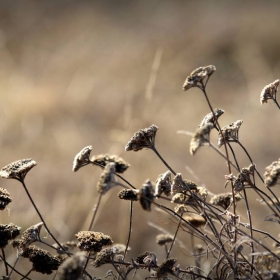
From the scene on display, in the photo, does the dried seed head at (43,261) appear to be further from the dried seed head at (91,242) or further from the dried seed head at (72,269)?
the dried seed head at (72,269)

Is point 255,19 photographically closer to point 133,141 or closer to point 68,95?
point 68,95

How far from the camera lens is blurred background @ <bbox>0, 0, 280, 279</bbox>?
3094mm

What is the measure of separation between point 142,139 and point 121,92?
3.74 m

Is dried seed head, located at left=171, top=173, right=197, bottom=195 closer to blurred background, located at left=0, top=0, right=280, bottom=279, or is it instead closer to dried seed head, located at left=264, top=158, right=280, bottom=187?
dried seed head, located at left=264, top=158, right=280, bottom=187

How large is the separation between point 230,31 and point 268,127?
199 centimetres

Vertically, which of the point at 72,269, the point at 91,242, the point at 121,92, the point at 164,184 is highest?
the point at 121,92

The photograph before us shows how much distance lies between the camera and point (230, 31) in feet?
18.0

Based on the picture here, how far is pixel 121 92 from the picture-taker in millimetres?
4703

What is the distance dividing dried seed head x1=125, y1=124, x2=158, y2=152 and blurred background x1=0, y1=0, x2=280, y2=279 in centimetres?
105

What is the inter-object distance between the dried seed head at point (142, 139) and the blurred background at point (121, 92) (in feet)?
3.44

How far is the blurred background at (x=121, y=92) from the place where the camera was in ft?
10.2

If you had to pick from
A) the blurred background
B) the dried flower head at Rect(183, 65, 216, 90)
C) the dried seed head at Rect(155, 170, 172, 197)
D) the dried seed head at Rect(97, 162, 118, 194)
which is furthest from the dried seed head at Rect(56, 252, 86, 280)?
the blurred background

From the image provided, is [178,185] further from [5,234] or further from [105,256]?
[5,234]

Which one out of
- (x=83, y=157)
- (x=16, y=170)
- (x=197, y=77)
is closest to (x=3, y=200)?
(x=16, y=170)
